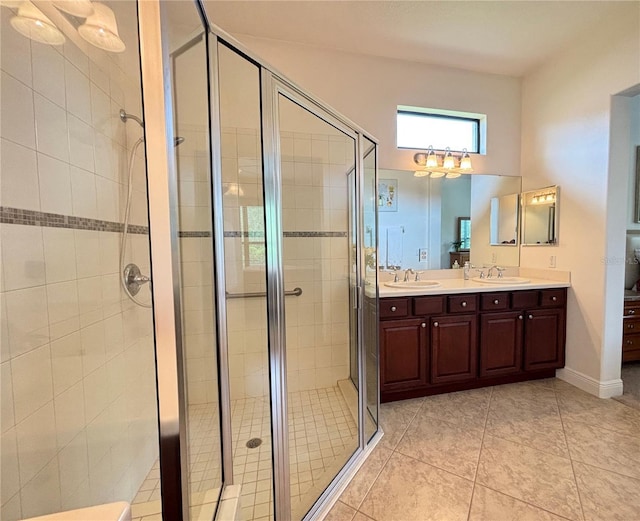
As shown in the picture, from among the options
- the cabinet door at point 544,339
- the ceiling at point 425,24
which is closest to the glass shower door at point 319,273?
the ceiling at point 425,24

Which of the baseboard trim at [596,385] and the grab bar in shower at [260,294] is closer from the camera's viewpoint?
the grab bar in shower at [260,294]

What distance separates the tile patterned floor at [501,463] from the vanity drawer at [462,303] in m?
0.70

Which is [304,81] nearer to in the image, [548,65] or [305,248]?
[305,248]

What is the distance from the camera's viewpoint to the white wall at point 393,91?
2340 mm

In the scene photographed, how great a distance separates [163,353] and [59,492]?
84cm

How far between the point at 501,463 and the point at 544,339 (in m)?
1.35

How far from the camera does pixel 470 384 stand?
2375 millimetres

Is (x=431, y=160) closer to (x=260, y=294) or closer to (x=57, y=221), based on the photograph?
(x=260, y=294)

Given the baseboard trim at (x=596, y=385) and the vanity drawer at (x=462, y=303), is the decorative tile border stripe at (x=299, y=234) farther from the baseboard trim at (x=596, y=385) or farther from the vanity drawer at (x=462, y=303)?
the baseboard trim at (x=596, y=385)

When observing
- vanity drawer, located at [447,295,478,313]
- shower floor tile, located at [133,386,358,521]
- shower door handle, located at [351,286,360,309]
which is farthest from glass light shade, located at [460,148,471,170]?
shower floor tile, located at [133,386,358,521]

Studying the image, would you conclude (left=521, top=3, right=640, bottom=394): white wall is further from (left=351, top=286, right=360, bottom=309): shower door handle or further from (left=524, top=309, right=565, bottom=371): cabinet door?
(left=351, top=286, right=360, bottom=309): shower door handle

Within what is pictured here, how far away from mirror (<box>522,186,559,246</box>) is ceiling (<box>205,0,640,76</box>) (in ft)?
3.91

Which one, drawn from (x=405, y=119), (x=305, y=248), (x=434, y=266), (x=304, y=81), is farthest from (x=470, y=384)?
(x=304, y=81)

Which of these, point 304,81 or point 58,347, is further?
→ point 304,81
